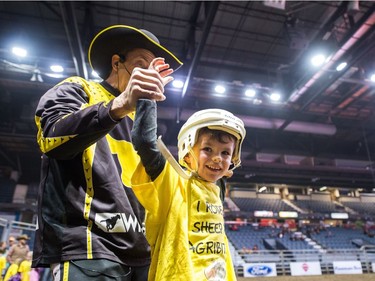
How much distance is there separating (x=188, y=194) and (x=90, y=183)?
1.33 ft

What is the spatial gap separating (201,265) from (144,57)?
0.93 metres

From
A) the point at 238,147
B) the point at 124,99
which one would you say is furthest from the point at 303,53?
the point at 124,99

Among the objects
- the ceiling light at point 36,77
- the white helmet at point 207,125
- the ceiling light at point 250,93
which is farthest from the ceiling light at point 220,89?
the white helmet at point 207,125

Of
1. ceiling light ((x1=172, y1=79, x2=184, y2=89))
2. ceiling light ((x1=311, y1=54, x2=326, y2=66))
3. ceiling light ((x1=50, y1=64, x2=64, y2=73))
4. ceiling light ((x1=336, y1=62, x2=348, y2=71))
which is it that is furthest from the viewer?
ceiling light ((x1=172, y1=79, x2=184, y2=89))

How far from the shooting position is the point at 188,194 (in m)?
1.19

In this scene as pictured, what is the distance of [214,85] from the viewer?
410 inches

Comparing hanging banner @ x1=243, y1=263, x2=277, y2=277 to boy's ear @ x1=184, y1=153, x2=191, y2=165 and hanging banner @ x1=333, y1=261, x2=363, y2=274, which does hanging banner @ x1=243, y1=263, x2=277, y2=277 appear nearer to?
hanging banner @ x1=333, y1=261, x2=363, y2=274

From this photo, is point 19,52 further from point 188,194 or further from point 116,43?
A: point 188,194

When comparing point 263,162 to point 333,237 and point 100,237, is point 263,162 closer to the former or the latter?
point 333,237

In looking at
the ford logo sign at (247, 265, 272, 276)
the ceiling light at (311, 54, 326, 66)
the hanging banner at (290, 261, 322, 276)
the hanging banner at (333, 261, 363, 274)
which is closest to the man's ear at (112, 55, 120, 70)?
the ceiling light at (311, 54, 326, 66)

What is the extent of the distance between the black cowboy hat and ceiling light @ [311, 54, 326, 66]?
8.44m

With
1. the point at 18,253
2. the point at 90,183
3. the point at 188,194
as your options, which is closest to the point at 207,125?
the point at 188,194

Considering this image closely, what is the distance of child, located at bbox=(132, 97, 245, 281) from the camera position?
3.11ft

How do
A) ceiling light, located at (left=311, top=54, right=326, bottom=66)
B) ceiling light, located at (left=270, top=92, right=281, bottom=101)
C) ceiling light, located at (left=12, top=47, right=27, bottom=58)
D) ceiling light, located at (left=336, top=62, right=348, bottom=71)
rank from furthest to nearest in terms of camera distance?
ceiling light, located at (left=270, top=92, right=281, bottom=101)
ceiling light, located at (left=336, top=62, right=348, bottom=71)
ceiling light, located at (left=311, top=54, right=326, bottom=66)
ceiling light, located at (left=12, top=47, right=27, bottom=58)
